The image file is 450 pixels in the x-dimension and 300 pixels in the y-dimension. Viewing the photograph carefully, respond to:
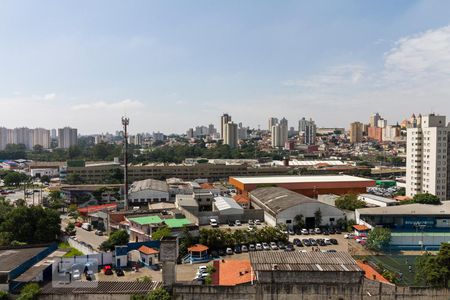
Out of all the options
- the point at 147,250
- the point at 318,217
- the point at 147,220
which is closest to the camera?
the point at 147,250

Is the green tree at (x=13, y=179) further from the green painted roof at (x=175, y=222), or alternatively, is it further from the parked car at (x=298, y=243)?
the parked car at (x=298, y=243)

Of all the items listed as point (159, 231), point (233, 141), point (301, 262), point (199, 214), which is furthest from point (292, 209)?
point (233, 141)

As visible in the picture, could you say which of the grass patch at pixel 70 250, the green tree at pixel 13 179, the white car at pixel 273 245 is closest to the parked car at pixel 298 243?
the white car at pixel 273 245

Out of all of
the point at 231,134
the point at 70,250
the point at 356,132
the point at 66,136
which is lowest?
the point at 70,250

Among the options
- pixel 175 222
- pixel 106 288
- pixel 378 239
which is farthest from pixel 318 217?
pixel 106 288

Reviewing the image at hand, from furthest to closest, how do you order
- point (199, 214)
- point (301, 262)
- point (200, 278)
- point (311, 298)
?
point (199, 214)
point (200, 278)
point (301, 262)
point (311, 298)

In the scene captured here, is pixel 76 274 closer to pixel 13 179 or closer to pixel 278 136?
pixel 13 179

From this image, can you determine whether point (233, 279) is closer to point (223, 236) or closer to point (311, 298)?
point (311, 298)
